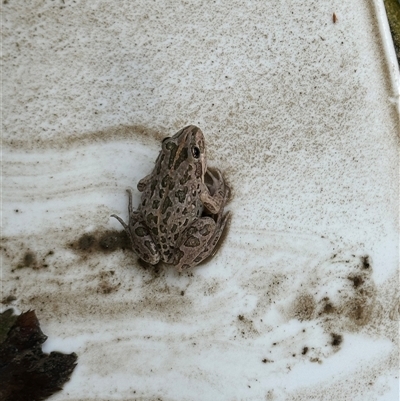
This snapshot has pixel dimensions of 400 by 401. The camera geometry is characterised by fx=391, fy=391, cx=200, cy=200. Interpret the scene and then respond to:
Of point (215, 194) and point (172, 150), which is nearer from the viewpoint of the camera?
point (172, 150)

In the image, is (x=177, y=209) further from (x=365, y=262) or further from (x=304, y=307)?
(x=365, y=262)

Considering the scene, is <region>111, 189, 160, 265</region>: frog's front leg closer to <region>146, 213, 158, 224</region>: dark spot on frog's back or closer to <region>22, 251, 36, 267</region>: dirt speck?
<region>146, 213, 158, 224</region>: dark spot on frog's back

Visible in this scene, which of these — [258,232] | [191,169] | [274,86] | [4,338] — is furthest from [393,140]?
[4,338]

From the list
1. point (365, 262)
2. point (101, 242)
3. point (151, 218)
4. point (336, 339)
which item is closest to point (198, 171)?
point (151, 218)

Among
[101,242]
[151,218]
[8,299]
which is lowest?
[8,299]

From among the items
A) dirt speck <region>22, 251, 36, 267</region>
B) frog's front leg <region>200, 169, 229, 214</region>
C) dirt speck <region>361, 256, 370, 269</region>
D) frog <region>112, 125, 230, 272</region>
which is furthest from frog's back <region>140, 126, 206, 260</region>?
dirt speck <region>361, 256, 370, 269</region>

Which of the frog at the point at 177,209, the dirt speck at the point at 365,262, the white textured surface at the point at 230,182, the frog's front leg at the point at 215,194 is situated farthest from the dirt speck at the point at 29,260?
the dirt speck at the point at 365,262

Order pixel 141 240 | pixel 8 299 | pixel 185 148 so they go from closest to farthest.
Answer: pixel 185 148, pixel 141 240, pixel 8 299
